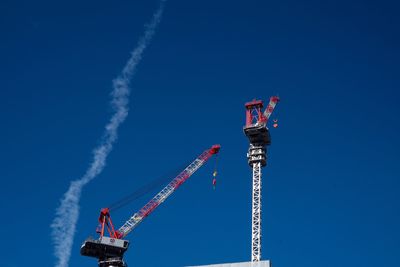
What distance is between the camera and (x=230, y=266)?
574ft

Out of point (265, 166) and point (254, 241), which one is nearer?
point (254, 241)

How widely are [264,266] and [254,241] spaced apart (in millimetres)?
11010

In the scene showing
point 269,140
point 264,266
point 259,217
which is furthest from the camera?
point 269,140

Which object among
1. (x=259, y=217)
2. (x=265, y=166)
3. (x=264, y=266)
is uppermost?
(x=265, y=166)

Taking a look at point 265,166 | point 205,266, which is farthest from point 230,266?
point 265,166

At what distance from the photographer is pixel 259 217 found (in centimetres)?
18612

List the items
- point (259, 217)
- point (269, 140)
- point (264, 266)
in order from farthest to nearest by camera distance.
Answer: point (269, 140), point (259, 217), point (264, 266)

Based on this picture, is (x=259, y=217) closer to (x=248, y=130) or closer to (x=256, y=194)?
(x=256, y=194)

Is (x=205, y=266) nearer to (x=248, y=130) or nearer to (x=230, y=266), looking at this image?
(x=230, y=266)

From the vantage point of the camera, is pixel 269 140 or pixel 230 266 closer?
pixel 230 266

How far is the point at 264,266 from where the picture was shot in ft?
563

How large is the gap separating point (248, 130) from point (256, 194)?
1892 centimetres

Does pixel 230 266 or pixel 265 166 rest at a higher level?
pixel 265 166

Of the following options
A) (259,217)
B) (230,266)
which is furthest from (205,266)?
(259,217)
